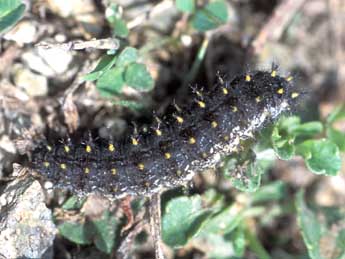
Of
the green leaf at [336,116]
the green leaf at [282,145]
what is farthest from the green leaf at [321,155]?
the green leaf at [336,116]

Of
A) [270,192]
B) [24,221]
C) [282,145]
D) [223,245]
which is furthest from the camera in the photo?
[270,192]

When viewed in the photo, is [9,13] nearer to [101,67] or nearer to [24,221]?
[101,67]

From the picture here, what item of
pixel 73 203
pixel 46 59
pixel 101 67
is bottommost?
pixel 73 203

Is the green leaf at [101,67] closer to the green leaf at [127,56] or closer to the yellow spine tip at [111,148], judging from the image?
the green leaf at [127,56]

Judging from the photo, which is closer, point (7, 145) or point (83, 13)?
point (7, 145)

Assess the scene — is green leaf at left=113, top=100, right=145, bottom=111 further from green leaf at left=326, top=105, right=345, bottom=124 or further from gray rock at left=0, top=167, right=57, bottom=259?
green leaf at left=326, top=105, right=345, bottom=124

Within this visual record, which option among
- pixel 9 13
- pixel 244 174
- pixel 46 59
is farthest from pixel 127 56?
pixel 244 174
